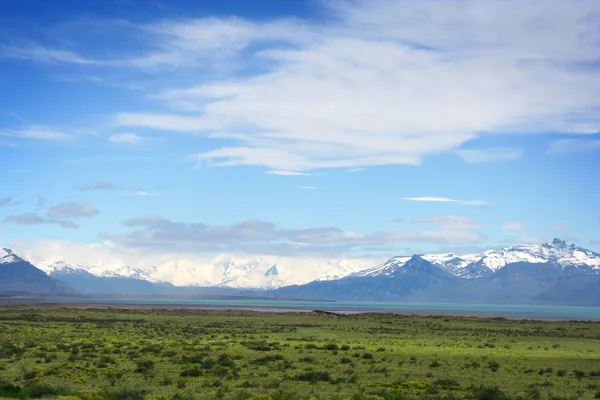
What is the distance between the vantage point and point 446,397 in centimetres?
2967

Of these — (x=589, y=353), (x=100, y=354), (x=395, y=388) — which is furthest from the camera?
(x=589, y=353)

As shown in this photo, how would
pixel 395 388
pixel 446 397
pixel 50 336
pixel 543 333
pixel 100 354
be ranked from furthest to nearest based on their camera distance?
pixel 543 333 < pixel 50 336 < pixel 100 354 < pixel 395 388 < pixel 446 397

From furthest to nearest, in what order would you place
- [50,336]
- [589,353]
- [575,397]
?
[50,336], [589,353], [575,397]

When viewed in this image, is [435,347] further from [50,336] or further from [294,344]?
[50,336]

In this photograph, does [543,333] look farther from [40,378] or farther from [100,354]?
[40,378]

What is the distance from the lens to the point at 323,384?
35312 mm

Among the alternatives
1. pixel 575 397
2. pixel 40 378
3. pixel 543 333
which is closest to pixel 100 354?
pixel 40 378

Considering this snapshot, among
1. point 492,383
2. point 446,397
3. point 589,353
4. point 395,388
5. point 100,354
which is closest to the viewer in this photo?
point 446,397

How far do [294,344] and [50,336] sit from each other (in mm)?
23346

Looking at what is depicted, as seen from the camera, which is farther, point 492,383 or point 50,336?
point 50,336

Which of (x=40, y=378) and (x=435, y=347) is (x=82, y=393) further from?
(x=435, y=347)

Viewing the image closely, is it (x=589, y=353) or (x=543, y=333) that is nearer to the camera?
(x=589, y=353)

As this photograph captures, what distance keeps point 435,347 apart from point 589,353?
13.1 meters

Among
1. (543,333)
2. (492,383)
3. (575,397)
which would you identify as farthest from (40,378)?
(543,333)
